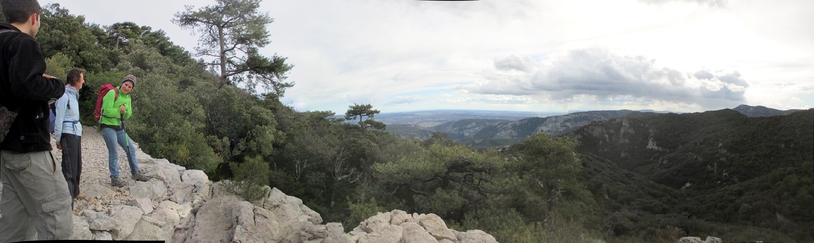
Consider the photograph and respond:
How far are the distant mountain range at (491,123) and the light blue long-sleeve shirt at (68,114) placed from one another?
4.87m

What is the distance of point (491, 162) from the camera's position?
11023mm

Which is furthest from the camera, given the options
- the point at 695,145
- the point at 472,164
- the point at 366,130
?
the point at 366,130

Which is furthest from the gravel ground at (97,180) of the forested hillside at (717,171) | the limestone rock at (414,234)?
the forested hillside at (717,171)

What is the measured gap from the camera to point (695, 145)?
4090 millimetres

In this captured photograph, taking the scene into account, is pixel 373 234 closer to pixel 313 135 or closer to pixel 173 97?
pixel 173 97

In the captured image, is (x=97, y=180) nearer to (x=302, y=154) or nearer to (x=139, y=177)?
(x=139, y=177)

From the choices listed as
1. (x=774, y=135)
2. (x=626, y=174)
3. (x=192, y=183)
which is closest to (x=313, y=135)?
(x=192, y=183)

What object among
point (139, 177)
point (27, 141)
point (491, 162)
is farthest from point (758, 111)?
point (139, 177)

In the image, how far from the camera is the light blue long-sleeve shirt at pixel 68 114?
12.3 feet

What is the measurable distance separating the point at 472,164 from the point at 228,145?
27.4 feet

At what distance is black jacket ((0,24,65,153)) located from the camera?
5.94ft

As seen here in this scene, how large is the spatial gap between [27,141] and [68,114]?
8.36 ft

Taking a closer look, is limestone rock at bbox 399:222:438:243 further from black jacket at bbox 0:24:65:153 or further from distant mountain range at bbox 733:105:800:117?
black jacket at bbox 0:24:65:153

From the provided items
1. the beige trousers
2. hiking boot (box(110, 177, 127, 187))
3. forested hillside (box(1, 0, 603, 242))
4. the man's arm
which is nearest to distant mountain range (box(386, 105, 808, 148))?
forested hillside (box(1, 0, 603, 242))
